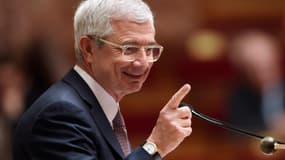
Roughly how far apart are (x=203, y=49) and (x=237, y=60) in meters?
0.36

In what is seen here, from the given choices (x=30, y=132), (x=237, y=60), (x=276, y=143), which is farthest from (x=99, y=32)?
(x=237, y=60)

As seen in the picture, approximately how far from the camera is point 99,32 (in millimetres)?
2240

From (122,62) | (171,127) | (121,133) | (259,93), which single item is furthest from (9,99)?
(171,127)

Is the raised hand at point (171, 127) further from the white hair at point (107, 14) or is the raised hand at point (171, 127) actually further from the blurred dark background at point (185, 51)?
A: the blurred dark background at point (185, 51)

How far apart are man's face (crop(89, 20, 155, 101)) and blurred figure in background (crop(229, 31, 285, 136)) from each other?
201cm

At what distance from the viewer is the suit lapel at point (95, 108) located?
2.24m

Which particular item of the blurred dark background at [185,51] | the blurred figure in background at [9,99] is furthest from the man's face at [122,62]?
the blurred dark background at [185,51]

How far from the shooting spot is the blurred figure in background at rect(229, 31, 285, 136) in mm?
4266

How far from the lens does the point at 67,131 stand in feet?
7.01

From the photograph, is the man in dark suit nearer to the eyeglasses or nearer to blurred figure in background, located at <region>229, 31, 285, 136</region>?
the eyeglasses

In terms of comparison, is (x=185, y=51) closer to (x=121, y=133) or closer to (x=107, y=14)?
(x=121, y=133)

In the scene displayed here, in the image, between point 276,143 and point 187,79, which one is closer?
point 276,143

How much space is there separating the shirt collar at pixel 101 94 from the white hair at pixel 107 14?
0.11 m

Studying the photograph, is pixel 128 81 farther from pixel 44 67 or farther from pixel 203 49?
pixel 203 49
